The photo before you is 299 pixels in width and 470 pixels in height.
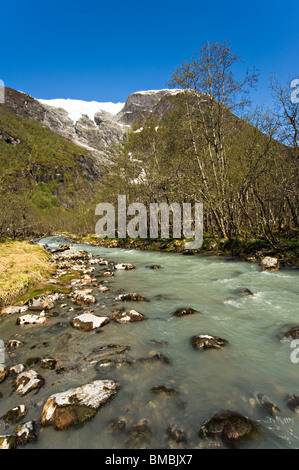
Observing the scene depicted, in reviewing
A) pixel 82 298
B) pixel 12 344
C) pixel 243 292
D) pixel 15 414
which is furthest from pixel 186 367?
pixel 243 292

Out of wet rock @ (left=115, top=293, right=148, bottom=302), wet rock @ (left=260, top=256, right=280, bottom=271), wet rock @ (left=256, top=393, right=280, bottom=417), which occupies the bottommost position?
wet rock @ (left=115, top=293, right=148, bottom=302)

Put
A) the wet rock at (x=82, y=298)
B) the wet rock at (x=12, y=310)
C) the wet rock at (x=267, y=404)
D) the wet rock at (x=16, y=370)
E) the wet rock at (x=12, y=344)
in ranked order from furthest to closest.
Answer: the wet rock at (x=82, y=298), the wet rock at (x=12, y=310), the wet rock at (x=12, y=344), the wet rock at (x=16, y=370), the wet rock at (x=267, y=404)

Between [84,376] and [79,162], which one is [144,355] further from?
[79,162]

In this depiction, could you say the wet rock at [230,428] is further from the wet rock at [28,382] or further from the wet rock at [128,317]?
the wet rock at [128,317]

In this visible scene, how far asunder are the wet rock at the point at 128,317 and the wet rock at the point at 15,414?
312cm

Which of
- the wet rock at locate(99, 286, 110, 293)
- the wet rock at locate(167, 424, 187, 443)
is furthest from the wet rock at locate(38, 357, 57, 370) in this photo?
the wet rock at locate(99, 286, 110, 293)

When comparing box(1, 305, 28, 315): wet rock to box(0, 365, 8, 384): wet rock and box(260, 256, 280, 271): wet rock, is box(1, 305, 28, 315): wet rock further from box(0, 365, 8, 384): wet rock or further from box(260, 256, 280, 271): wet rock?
box(260, 256, 280, 271): wet rock

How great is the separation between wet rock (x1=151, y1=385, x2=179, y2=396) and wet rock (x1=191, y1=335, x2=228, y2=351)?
4.38ft

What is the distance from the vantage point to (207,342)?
470cm

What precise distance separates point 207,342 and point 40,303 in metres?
5.46

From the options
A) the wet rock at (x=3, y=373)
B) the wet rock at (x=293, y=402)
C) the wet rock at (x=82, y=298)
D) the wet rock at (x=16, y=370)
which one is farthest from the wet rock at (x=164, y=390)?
the wet rock at (x=82, y=298)

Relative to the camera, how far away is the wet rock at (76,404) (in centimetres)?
289

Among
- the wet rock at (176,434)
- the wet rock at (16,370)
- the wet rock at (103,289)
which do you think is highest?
the wet rock at (176,434)

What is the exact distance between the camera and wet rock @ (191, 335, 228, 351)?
15.2 feet
